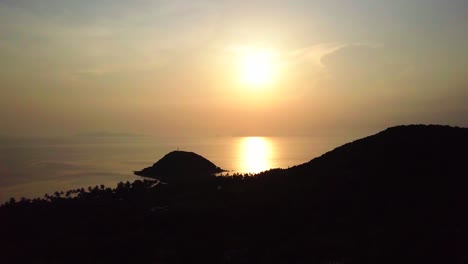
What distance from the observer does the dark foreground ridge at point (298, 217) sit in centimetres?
2084

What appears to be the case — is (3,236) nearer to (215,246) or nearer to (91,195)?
(215,246)

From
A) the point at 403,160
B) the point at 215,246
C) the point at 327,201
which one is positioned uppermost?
the point at 403,160

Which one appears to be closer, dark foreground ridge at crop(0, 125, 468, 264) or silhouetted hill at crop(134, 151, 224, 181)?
dark foreground ridge at crop(0, 125, 468, 264)

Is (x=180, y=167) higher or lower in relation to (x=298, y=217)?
higher

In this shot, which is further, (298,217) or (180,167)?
(180,167)

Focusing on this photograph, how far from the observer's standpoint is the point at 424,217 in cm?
2648

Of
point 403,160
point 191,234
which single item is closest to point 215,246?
point 191,234

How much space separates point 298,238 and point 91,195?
124ft

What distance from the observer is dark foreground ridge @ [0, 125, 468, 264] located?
2084cm

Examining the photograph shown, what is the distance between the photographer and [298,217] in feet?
97.6

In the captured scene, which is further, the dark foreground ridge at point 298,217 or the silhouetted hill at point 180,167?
the silhouetted hill at point 180,167

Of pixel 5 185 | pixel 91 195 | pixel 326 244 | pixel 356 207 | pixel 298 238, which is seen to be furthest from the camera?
pixel 5 185

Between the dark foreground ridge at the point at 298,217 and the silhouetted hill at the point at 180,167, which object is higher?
the silhouetted hill at the point at 180,167

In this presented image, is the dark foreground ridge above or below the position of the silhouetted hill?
below
